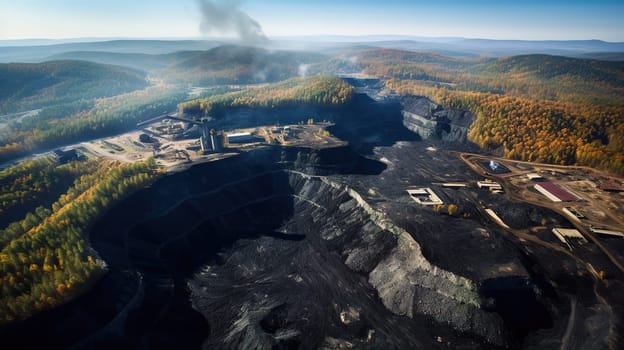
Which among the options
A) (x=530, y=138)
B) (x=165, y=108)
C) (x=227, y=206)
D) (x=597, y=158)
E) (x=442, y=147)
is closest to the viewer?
(x=227, y=206)

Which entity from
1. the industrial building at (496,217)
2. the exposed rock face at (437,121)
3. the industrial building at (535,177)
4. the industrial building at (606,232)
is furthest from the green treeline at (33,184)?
the industrial building at (535,177)

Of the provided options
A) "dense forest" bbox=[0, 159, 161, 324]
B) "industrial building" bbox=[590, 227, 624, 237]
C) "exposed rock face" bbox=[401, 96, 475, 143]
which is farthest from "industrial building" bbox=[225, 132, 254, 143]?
"industrial building" bbox=[590, 227, 624, 237]

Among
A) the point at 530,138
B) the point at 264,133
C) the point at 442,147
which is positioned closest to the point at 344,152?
the point at 264,133

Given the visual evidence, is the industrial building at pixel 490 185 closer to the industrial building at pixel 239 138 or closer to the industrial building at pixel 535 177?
the industrial building at pixel 535 177

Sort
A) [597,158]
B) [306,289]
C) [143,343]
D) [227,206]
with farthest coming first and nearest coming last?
[597,158]
[227,206]
[306,289]
[143,343]

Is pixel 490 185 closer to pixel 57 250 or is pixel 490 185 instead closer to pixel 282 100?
pixel 282 100

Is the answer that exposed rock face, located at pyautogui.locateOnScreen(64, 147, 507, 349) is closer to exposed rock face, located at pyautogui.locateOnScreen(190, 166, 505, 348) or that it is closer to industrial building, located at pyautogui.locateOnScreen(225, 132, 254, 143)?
exposed rock face, located at pyautogui.locateOnScreen(190, 166, 505, 348)

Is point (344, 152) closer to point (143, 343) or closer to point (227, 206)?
point (227, 206)
